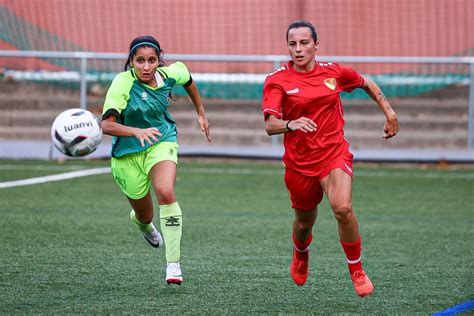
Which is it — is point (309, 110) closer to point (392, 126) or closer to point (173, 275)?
point (392, 126)

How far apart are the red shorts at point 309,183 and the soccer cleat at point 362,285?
0.62 metres

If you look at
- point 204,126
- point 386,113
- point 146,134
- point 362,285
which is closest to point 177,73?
point 204,126

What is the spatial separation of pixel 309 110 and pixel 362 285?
1.17 metres

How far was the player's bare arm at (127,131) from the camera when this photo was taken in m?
6.39

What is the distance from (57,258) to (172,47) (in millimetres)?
11285

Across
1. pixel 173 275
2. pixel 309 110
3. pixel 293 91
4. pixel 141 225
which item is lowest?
pixel 141 225

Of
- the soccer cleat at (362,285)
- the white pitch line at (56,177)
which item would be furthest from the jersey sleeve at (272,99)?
the white pitch line at (56,177)

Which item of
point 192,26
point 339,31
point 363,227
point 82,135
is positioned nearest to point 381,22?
point 339,31

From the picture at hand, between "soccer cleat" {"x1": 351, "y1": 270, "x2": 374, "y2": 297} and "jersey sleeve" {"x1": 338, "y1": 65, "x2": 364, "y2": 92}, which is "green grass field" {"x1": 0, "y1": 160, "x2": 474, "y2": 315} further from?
"jersey sleeve" {"x1": 338, "y1": 65, "x2": 364, "y2": 92}

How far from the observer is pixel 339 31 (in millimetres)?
17969

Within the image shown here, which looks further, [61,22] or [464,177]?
[61,22]

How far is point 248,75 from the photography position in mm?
16219

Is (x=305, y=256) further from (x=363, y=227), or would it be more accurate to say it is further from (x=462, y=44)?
(x=462, y=44)

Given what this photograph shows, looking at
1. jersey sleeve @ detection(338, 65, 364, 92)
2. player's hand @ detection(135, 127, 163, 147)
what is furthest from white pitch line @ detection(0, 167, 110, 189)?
jersey sleeve @ detection(338, 65, 364, 92)
